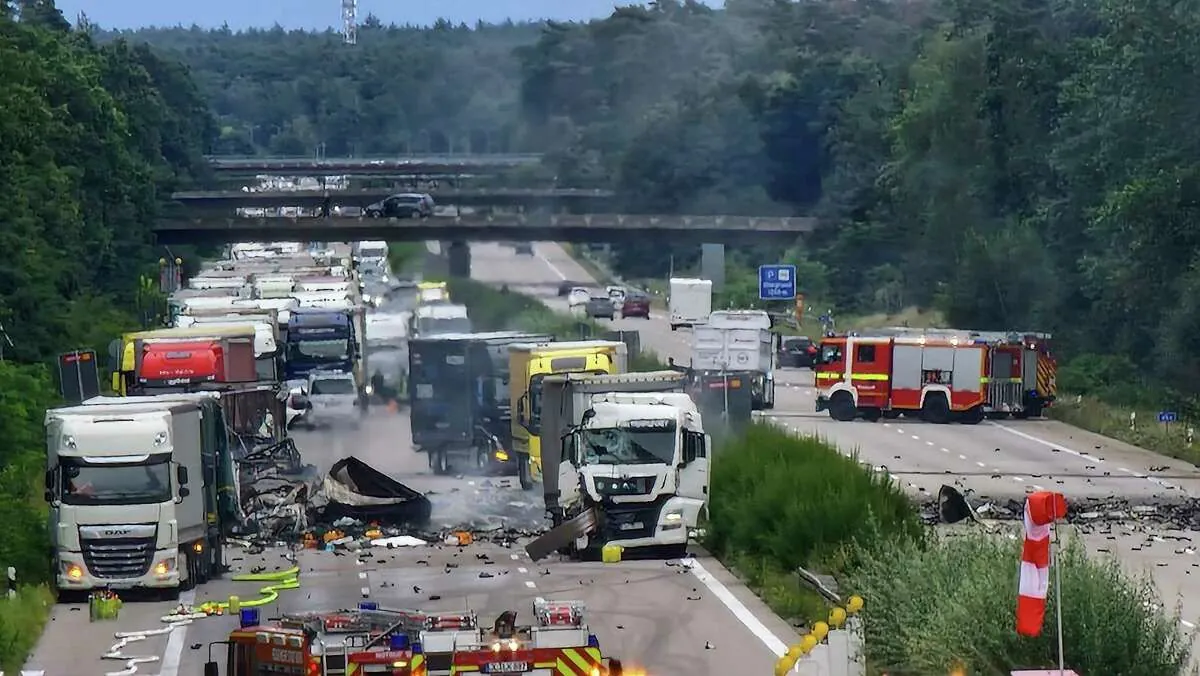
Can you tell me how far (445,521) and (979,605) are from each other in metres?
18.8

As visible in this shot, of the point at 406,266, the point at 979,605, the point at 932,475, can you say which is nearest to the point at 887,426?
the point at 932,475

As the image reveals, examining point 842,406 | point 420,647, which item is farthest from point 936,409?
point 420,647

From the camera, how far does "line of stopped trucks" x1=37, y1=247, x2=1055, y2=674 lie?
29.1 meters

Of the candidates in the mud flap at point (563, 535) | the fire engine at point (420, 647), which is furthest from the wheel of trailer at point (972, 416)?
the fire engine at point (420, 647)

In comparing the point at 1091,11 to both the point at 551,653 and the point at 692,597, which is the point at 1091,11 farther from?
the point at 551,653

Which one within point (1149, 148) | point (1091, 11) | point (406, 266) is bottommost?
point (406, 266)

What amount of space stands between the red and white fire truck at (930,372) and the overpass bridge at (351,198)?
8024 cm

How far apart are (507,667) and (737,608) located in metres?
10.4

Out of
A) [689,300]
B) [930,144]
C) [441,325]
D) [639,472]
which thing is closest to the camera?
[639,472]

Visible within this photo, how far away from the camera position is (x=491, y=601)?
2794 centimetres

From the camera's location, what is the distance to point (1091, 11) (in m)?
82.5

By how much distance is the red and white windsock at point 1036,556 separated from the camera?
15352mm

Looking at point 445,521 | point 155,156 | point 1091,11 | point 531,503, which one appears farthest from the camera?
point 155,156

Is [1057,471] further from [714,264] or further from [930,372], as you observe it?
[714,264]
